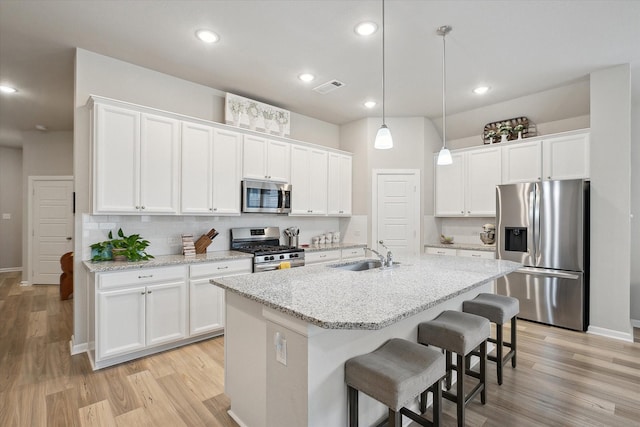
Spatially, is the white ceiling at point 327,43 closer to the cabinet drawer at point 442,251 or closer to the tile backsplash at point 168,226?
the tile backsplash at point 168,226

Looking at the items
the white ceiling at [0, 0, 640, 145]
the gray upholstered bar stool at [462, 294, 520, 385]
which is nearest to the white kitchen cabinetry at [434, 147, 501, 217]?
the white ceiling at [0, 0, 640, 145]

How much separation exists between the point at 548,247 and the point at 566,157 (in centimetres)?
117

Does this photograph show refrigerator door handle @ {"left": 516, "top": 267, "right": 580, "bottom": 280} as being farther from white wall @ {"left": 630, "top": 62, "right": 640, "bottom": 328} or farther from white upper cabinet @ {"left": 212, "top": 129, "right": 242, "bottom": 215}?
white upper cabinet @ {"left": 212, "top": 129, "right": 242, "bottom": 215}

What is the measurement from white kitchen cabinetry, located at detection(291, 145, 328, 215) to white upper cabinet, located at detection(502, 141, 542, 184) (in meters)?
2.60

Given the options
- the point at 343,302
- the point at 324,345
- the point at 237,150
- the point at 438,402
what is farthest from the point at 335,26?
the point at 438,402

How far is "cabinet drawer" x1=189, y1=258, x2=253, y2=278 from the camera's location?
3.32 meters

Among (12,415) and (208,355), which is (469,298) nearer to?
(208,355)

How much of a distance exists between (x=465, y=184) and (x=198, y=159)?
3.91 m

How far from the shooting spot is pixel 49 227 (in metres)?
6.35

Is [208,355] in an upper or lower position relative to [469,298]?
lower

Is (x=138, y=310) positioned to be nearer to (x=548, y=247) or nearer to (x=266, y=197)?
(x=266, y=197)

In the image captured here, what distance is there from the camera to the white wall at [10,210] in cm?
718

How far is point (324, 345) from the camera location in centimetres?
154

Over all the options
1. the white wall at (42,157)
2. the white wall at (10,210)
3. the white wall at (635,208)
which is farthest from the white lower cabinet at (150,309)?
the white wall at (10,210)
